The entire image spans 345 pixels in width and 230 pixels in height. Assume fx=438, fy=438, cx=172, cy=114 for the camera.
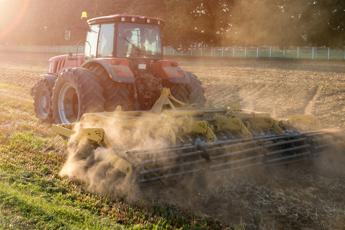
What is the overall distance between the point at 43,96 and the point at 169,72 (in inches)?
143

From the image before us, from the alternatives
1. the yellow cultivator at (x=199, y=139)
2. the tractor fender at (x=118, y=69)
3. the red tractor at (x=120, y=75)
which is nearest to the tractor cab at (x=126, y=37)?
the red tractor at (x=120, y=75)

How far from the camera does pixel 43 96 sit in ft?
33.0

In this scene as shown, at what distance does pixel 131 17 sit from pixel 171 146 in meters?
3.32

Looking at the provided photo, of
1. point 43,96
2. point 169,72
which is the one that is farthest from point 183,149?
point 43,96

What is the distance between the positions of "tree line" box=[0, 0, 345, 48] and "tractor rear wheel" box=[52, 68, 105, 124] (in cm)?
878

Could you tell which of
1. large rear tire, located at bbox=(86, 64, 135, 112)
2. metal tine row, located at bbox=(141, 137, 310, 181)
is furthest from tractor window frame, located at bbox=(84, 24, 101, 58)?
metal tine row, located at bbox=(141, 137, 310, 181)

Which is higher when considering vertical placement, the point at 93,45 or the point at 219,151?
the point at 93,45

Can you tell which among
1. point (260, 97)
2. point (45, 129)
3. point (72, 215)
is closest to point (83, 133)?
point (72, 215)

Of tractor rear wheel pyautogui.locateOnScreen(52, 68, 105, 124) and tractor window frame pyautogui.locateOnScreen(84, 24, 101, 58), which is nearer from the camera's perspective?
tractor rear wheel pyautogui.locateOnScreen(52, 68, 105, 124)

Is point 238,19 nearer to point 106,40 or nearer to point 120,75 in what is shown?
point 106,40

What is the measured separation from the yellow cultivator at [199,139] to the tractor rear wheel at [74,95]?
608mm

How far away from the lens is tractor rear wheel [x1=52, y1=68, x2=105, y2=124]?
7.05 metres

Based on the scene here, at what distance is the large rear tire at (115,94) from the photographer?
7229 millimetres

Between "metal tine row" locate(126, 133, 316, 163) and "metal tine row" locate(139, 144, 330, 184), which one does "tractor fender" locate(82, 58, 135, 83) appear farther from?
"metal tine row" locate(139, 144, 330, 184)
